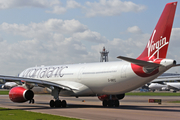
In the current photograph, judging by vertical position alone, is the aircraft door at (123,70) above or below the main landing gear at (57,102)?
above

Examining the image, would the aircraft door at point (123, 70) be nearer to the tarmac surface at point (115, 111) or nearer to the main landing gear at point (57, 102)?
the tarmac surface at point (115, 111)

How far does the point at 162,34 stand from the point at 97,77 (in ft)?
24.1

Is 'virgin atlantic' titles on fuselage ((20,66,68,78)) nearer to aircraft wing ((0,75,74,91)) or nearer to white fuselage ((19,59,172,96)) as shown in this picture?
white fuselage ((19,59,172,96))

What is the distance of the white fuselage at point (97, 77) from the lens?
2456cm

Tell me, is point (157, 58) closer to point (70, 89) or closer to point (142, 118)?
point (142, 118)

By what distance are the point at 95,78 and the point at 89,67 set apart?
2.00m

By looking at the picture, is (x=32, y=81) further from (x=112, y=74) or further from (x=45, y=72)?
(x=112, y=74)

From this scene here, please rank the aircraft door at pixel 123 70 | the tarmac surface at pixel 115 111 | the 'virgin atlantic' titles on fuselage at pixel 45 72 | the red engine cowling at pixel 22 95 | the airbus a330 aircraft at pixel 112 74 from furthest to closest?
the 'virgin atlantic' titles on fuselage at pixel 45 72
the red engine cowling at pixel 22 95
the aircraft door at pixel 123 70
the airbus a330 aircraft at pixel 112 74
the tarmac surface at pixel 115 111

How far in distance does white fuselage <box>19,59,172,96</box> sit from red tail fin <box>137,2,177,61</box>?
1.77 m

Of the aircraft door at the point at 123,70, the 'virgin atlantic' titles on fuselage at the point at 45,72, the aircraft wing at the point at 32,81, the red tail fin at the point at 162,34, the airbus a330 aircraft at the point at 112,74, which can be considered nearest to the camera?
the airbus a330 aircraft at the point at 112,74

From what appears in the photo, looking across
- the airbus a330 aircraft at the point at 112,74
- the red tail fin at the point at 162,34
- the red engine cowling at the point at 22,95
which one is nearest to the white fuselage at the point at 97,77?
the airbus a330 aircraft at the point at 112,74

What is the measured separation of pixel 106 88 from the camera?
2678 cm

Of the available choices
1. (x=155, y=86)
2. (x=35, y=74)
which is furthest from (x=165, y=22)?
(x=155, y=86)

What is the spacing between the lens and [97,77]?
27.4 m
